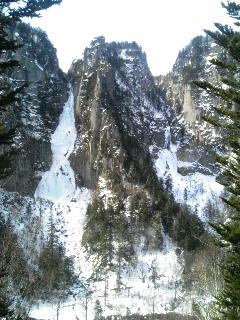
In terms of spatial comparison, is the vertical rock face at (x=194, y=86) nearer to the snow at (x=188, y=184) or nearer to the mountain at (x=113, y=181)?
the mountain at (x=113, y=181)

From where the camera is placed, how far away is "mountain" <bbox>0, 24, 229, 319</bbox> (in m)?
90.9

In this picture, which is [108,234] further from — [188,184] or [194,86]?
[194,86]

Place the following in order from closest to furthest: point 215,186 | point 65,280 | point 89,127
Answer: point 65,280
point 215,186
point 89,127

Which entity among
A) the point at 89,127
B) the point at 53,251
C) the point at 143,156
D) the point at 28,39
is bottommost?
the point at 53,251

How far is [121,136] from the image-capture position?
14338 cm

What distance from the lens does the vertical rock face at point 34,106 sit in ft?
442

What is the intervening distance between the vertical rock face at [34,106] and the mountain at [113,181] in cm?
44

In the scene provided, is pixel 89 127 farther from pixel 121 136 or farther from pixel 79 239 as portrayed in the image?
pixel 79 239

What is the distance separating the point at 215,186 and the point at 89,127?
148 ft

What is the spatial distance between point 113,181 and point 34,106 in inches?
1681

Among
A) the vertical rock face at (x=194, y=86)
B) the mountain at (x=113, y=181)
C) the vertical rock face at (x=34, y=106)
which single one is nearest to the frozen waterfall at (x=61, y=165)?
the mountain at (x=113, y=181)

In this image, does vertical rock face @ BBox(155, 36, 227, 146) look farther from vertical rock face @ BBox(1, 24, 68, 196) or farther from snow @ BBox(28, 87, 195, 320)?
vertical rock face @ BBox(1, 24, 68, 196)

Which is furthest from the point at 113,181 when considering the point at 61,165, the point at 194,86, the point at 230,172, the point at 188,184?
the point at 230,172

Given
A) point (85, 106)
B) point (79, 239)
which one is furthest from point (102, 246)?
point (85, 106)
